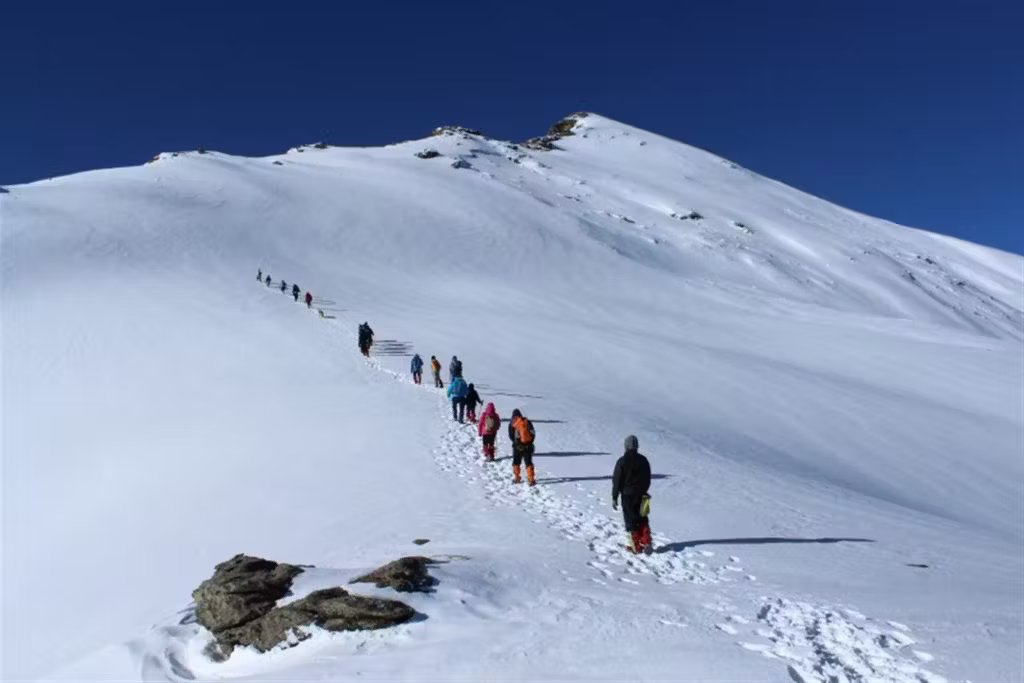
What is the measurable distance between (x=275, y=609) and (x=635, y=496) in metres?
4.83

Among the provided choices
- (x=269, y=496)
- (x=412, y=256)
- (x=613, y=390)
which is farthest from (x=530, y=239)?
(x=269, y=496)

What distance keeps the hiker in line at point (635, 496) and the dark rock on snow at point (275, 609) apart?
10.8ft

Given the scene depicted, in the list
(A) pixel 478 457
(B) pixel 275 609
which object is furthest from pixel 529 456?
(B) pixel 275 609

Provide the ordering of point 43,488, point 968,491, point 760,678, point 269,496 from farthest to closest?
point 968,491 < point 43,488 < point 269,496 < point 760,678

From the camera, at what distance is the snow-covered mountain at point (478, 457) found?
6785mm

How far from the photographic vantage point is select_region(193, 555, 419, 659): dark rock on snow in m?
6.46

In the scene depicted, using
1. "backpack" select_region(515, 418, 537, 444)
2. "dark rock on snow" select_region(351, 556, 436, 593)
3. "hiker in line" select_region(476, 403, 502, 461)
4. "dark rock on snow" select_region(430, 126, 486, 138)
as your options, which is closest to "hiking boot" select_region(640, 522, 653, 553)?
"dark rock on snow" select_region(351, 556, 436, 593)

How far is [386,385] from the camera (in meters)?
24.0

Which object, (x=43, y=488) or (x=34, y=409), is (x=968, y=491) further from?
(x=34, y=409)

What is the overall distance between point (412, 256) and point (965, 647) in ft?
168

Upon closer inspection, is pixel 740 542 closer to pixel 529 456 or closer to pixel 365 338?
pixel 529 456

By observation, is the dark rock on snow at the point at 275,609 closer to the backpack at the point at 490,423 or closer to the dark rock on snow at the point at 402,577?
the dark rock on snow at the point at 402,577

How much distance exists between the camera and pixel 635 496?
9617 millimetres

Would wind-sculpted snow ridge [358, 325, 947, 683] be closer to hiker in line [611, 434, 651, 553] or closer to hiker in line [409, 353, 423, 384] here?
hiker in line [611, 434, 651, 553]
